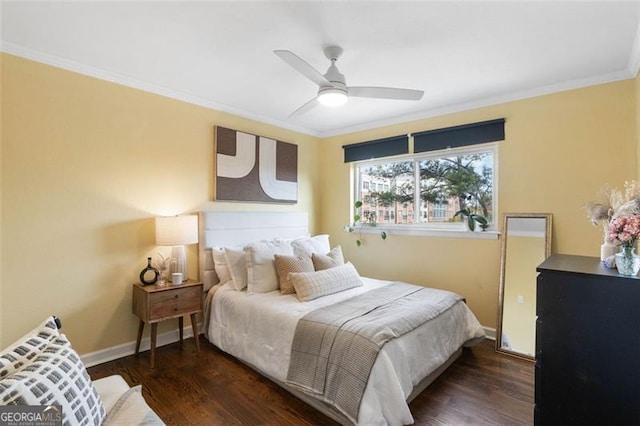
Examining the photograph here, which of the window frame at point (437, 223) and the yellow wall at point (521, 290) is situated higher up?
the window frame at point (437, 223)

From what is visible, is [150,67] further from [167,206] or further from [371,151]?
[371,151]

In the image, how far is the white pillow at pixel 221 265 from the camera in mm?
3213

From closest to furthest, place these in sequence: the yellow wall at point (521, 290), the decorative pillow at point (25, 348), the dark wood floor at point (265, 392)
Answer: the decorative pillow at point (25, 348) → the dark wood floor at point (265, 392) → the yellow wall at point (521, 290)

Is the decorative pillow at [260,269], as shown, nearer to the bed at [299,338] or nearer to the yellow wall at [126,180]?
the bed at [299,338]

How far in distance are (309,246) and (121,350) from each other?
2.04 meters

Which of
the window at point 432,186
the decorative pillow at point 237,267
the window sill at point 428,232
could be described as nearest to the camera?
the decorative pillow at point 237,267

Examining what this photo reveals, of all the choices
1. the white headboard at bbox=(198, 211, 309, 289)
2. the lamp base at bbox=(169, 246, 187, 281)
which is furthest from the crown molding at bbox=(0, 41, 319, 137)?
the lamp base at bbox=(169, 246, 187, 281)

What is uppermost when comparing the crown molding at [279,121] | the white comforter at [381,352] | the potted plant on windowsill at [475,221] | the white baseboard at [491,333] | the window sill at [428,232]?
the crown molding at [279,121]

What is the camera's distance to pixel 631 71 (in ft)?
8.50

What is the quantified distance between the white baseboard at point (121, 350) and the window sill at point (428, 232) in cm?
258

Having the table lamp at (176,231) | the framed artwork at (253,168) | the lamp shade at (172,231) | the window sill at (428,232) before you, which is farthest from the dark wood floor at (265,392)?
the framed artwork at (253,168)

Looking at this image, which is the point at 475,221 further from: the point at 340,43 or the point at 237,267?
the point at 237,267

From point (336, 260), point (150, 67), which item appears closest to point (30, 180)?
point (150, 67)

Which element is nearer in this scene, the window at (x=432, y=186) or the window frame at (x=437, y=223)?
the window frame at (x=437, y=223)
